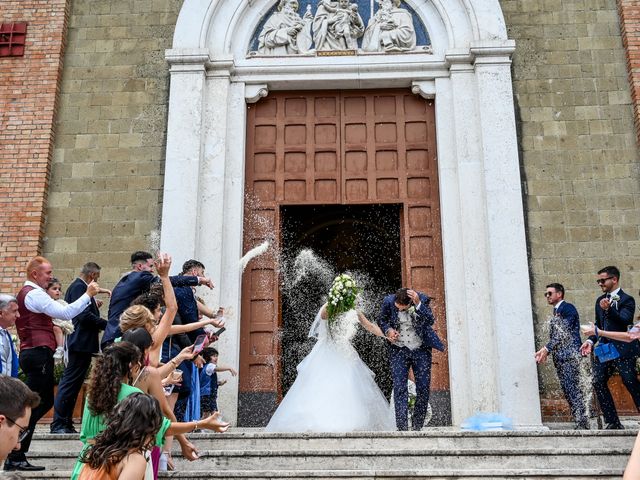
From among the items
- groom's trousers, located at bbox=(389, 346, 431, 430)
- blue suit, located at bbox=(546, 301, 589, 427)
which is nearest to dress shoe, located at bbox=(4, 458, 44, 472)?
groom's trousers, located at bbox=(389, 346, 431, 430)

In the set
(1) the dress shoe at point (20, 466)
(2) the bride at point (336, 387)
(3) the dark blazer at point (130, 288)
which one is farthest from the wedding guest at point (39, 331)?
(2) the bride at point (336, 387)

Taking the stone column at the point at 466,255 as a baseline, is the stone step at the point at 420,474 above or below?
below

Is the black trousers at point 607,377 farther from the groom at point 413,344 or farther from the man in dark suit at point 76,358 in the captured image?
the man in dark suit at point 76,358

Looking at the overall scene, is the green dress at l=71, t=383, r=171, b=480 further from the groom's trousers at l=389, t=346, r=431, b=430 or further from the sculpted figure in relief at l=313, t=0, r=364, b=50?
the sculpted figure in relief at l=313, t=0, r=364, b=50

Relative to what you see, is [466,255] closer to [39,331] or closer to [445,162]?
[445,162]

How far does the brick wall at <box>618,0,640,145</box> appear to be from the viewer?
10.8 m

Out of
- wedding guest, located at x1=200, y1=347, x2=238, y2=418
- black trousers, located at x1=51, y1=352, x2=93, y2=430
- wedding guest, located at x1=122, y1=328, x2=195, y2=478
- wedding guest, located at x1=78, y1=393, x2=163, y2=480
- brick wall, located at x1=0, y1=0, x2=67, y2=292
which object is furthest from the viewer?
brick wall, located at x1=0, y1=0, x2=67, y2=292

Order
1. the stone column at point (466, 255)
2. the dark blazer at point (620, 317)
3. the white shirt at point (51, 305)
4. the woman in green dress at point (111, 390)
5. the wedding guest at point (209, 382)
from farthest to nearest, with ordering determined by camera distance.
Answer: the stone column at point (466, 255), the wedding guest at point (209, 382), the dark blazer at point (620, 317), the white shirt at point (51, 305), the woman in green dress at point (111, 390)

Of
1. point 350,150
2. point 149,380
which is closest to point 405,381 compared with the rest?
point 149,380

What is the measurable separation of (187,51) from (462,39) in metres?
4.15

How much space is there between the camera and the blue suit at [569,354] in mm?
8328

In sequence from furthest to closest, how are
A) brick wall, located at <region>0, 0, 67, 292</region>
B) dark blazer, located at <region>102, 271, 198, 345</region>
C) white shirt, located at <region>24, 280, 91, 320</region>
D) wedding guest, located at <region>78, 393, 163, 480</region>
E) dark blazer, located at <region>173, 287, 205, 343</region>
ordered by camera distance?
brick wall, located at <region>0, 0, 67, 292</region>, dark blazer, located at <region>173, 287, 205, 343</region>, dark blazer, located at <region>102, 271, 198, 345</region>, white shirt, located at <region>24, 280, 91, 320</region>, wedding guest, located at <region>78, 393, 163, 480</region>

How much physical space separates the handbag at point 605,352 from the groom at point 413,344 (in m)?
1.64

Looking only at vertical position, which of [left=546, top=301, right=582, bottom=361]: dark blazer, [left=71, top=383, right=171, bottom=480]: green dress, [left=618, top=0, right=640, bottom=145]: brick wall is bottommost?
[left=71, top=383, right=171, bottom=480]: green dress
